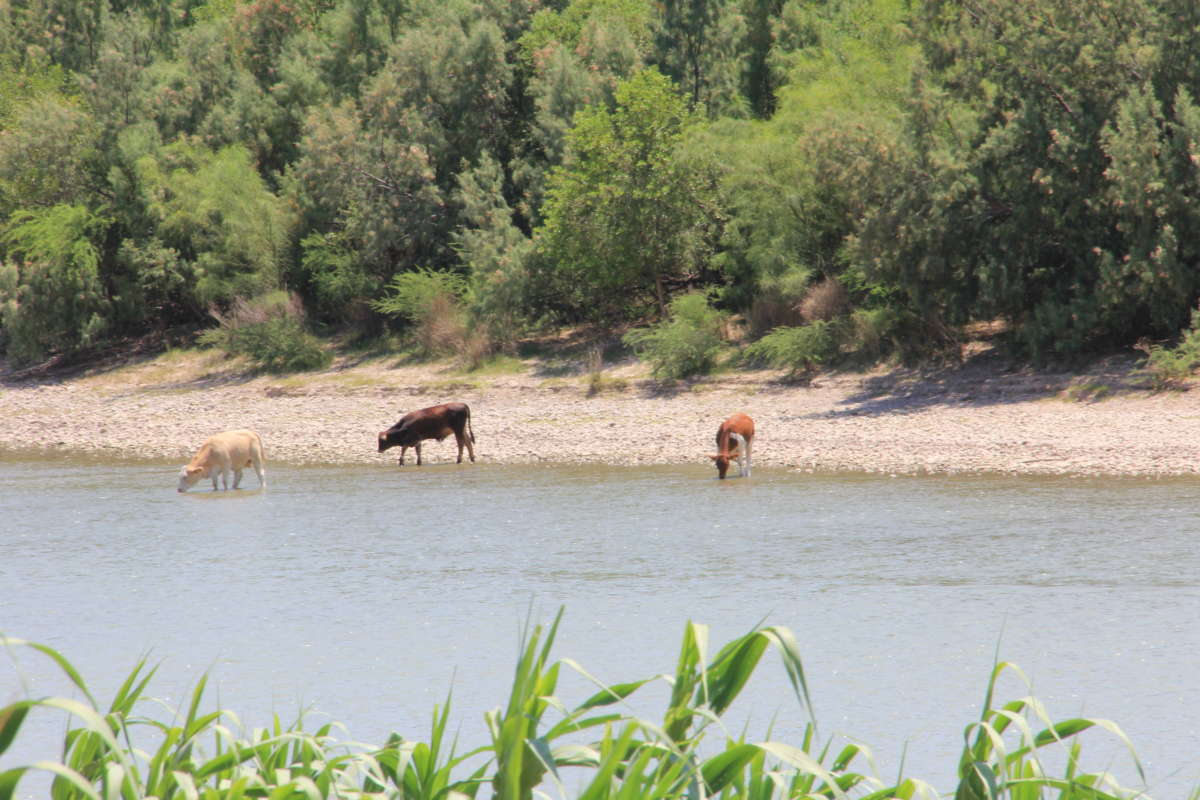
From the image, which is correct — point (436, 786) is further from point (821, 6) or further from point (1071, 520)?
point (821, 6)

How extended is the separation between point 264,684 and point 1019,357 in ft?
63.0

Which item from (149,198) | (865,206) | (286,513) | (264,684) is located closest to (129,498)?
(286,513)

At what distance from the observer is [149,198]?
1486 inches

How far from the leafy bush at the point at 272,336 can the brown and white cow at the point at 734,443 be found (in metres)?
17.5

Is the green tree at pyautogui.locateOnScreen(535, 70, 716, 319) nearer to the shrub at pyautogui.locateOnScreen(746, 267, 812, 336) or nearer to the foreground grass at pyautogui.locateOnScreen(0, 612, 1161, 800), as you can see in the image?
the shrub at pyautogui.locateOnScreen(746, 267, 812, 336)

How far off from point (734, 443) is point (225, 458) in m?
7.00

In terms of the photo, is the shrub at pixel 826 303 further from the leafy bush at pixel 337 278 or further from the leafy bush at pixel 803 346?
the leafy bush at pixel 337 278

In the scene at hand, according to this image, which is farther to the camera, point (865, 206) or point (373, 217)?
point (373, 217)

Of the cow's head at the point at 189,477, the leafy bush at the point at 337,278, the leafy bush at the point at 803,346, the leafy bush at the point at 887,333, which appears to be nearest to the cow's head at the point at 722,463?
the cow's head at the point at 189,477

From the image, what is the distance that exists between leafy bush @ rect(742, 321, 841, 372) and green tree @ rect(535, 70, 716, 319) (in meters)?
4.74

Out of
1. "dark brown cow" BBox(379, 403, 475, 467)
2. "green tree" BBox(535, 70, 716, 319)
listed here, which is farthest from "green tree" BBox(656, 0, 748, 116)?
"dark brown cow" BBox(379, 403, 475, 467)

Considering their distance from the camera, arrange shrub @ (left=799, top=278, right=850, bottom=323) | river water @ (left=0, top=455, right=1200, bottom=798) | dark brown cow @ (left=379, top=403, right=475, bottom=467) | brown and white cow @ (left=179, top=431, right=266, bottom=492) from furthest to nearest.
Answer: shrub @ (left=799, top=278, right=850, bottom=323), dark brown cow @ (left=379, top=403, right=475, bottom=467), brown and white cow @ (left=179, top=431, right=266, bottom=492), river water @ (left=0, top=455, right=1200, bottom=798)

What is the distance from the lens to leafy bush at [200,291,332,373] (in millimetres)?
33531

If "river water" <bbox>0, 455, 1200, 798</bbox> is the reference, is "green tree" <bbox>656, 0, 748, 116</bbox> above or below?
above
